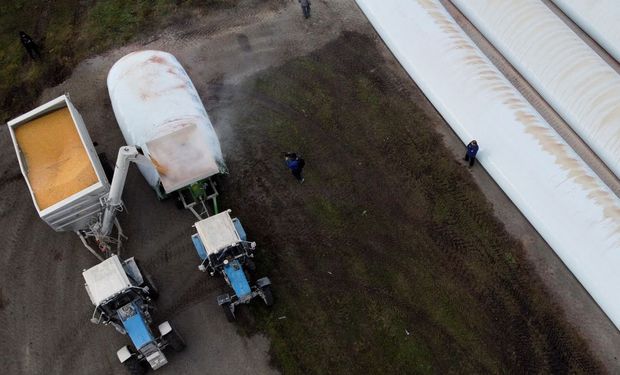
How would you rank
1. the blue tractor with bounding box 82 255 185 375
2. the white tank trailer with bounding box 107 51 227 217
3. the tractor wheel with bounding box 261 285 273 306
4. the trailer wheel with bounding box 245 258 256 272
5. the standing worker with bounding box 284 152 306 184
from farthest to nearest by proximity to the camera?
the standing worker with bounding box 284 152 306 184, the white tank trailer with bounding box 107 51 227 217, the trailer wheel with bounding box 245 258 256 272, the tractor wheel with bounding box 261 285 273 306, the blue tractor with bounding box 82 255 185 375

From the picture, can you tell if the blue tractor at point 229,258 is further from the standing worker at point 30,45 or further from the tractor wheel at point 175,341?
the standing worker at point 30,45

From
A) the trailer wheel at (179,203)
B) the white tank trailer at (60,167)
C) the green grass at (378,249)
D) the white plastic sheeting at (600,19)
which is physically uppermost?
the white tank trailer at (60,167)

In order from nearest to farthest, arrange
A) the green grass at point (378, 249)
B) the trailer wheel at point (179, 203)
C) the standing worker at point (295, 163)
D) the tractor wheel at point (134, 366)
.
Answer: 1. the tractor wheel at point (134, 366)
2. the green grass at point (378, 249)
3. the standing worker at point (295, 163)
4. the trailer wheel at point (179, 203)

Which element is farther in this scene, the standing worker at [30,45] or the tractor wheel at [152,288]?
the standing worker at [30,45]

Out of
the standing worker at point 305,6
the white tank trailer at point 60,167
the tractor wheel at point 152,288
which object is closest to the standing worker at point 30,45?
the white tank trailer at point 60,167

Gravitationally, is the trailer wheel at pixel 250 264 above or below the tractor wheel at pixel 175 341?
above

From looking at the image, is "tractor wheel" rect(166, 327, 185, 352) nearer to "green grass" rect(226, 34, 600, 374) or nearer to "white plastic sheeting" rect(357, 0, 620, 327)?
"green grass" rect(226, 34, 600, 374)

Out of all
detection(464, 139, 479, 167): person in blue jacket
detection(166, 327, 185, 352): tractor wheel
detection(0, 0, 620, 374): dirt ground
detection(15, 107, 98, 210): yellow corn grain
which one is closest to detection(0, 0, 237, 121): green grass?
detection(0, 0, 620, 374): dirt ground
